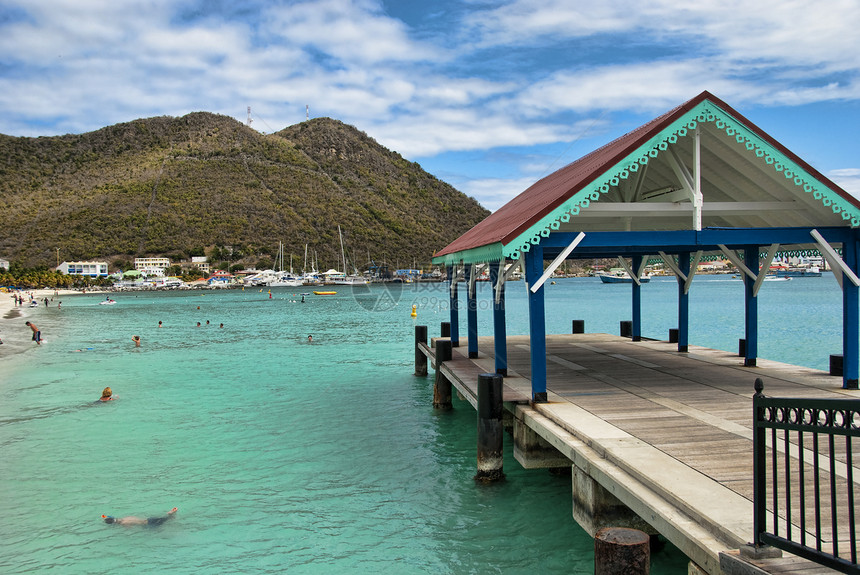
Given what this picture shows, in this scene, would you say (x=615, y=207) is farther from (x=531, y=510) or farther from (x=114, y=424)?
(x=114, y=424)

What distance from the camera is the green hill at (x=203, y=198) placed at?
131m

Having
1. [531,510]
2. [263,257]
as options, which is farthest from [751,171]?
[263,257]

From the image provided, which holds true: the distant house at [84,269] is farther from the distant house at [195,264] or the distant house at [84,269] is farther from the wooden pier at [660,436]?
the wooden pier at [660,436]

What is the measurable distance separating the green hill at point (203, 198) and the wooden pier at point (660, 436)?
131m

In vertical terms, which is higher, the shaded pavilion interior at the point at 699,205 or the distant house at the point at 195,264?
the distant house at the point at 195,264

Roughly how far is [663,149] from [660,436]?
14.3ft

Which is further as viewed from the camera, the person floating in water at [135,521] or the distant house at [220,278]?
the distant house at [220,278]

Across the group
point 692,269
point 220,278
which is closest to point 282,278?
point 220,278

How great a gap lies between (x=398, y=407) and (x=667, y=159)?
9718mm

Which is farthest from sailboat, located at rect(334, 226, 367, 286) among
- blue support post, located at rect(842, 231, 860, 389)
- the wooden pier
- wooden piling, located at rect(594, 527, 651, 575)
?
wooden piling, located at rect(594, 527, 651, 575)

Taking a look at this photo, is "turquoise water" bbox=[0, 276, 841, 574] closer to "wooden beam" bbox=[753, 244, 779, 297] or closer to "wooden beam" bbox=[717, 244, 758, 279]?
"wooden beam" bbox=[753, 244, 779, 297]

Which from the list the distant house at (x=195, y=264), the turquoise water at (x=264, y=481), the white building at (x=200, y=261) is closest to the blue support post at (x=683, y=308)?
the turquoise water at (x=264, y=481)

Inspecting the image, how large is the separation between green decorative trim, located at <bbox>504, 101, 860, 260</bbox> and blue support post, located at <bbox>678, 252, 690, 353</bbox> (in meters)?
5.98

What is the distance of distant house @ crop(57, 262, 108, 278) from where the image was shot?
123m
